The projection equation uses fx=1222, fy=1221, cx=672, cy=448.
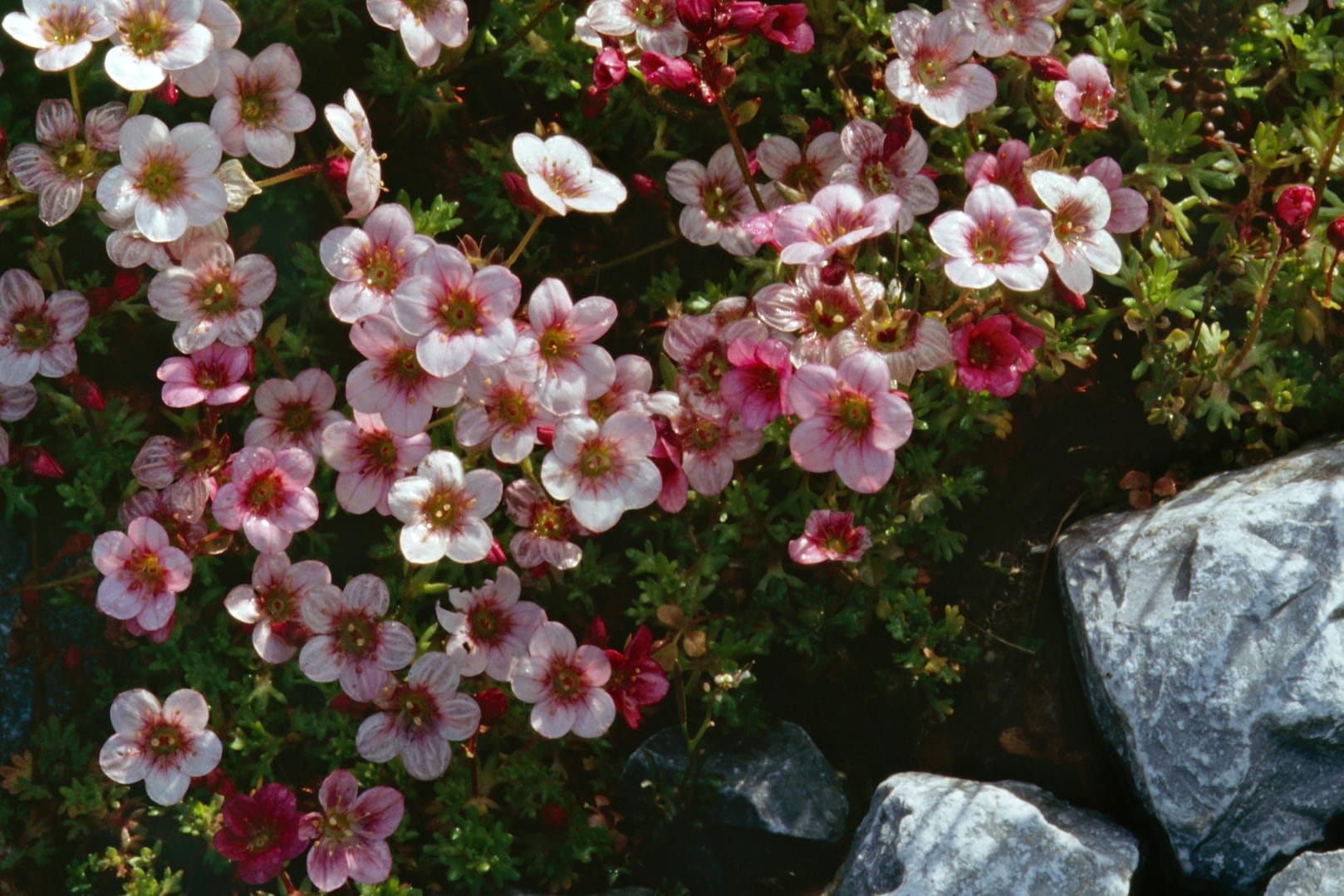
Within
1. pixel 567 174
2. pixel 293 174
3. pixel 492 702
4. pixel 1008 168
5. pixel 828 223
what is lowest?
pixel 492 702

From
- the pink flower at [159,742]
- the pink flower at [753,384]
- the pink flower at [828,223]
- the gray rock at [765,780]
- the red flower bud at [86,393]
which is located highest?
the pink flower at [828,223]

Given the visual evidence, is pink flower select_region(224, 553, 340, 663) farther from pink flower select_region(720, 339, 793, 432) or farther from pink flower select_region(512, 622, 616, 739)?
pink flower select_region(720, 339, 793, 432)

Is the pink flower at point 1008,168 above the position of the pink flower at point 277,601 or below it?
above

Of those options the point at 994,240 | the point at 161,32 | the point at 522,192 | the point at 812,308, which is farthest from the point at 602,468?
the point at 161,32

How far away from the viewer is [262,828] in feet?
9.69

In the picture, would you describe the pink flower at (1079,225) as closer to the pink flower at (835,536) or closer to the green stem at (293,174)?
the pink flower at (835,536)

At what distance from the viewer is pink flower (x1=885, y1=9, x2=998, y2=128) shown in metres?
3.05

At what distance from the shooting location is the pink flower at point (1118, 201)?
3.01 meters

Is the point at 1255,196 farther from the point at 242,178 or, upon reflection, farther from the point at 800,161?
the point at 242,178

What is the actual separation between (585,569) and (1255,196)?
6.93 feet

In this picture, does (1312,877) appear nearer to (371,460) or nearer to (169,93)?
(371,460)

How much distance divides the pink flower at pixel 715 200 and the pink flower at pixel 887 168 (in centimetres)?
27

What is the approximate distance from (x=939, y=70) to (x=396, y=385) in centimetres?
157

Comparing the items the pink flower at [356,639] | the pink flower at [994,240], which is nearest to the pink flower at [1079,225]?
the pink flower at [994,240]
